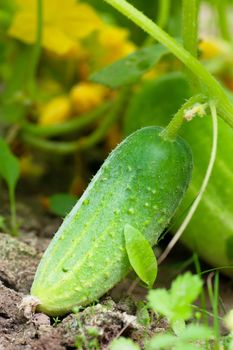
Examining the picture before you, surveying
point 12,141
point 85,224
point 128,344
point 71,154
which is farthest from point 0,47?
point 128,344

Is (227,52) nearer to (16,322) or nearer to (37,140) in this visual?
(37,140)

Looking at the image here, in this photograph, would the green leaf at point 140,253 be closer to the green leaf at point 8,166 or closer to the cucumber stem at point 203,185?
the cucumber stem at point 203,185

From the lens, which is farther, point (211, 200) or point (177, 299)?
point (211, 200)

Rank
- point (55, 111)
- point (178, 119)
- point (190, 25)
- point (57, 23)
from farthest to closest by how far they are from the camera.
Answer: point (55, 111) < point (57, 23) < point (190, 25) < point (178, 119)

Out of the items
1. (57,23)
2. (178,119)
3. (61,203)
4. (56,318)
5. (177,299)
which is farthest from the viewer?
(57,23)

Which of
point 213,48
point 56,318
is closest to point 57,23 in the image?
point 213,48

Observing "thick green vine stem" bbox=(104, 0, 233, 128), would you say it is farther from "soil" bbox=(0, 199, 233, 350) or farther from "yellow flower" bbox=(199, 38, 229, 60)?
"yellow flower" bbox=(199, 38, 229, 60)

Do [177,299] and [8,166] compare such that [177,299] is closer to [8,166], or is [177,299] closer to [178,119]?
[178,119]
